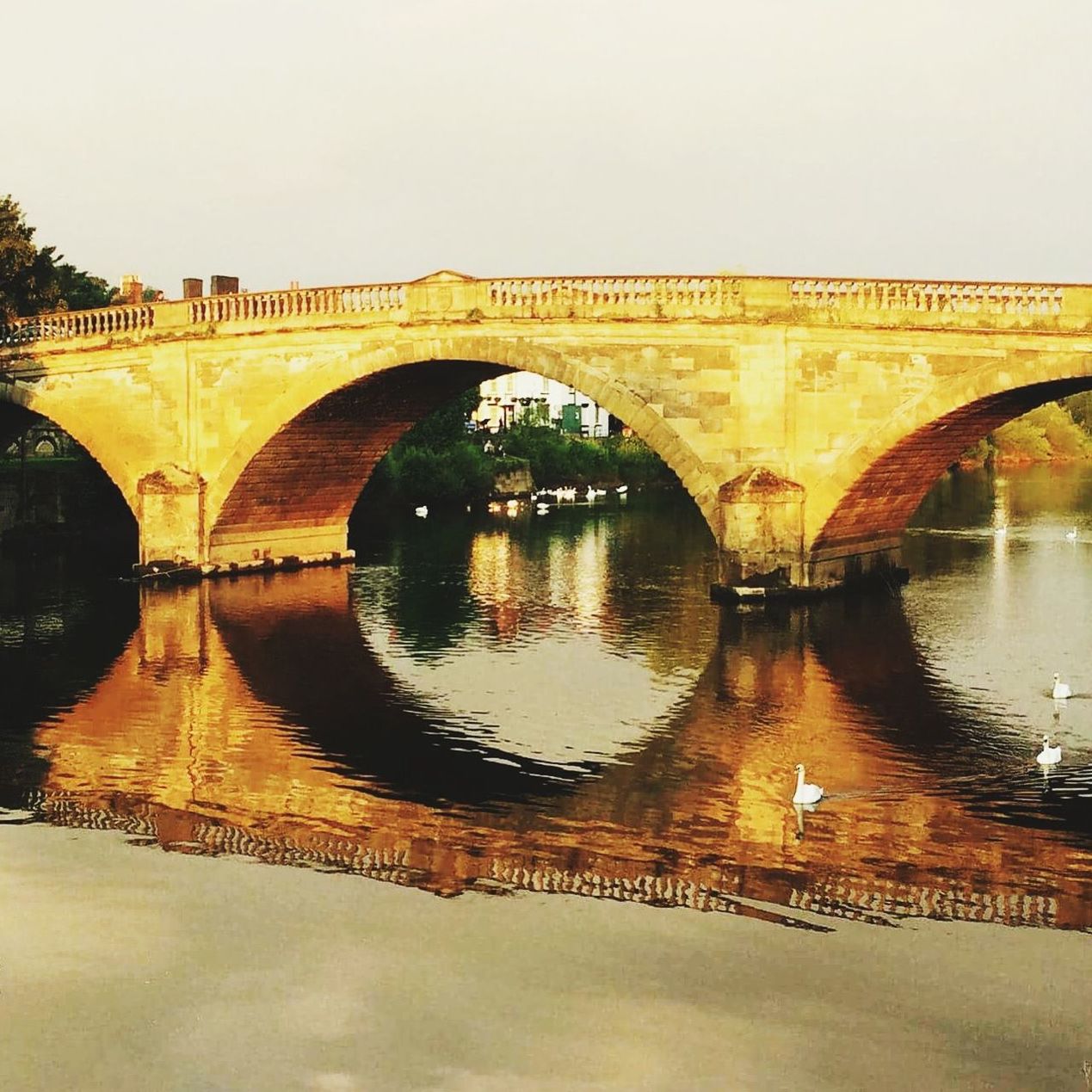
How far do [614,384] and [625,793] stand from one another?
16.9 meters

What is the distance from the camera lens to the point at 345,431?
41.6 metres

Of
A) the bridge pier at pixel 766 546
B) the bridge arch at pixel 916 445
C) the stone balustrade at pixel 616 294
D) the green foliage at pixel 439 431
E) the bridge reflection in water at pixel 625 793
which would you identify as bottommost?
the bridge reflection in water at pixel 625 793

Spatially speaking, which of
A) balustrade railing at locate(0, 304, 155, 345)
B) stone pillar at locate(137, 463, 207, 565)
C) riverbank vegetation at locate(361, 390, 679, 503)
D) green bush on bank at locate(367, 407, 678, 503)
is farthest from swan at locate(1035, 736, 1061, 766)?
green bush on bank at locate(367, 407, 678, 503)

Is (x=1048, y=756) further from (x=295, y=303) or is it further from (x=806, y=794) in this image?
(x=295, y=303)

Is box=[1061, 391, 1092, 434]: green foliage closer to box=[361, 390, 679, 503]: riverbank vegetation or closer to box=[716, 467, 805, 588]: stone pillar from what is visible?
box=[361, 390, 679, 503]: riverbank vegetation

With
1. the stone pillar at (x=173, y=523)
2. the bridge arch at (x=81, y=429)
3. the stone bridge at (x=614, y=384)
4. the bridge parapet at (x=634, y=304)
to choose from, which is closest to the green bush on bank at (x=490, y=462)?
the bridge arch at (x=81, y=429)

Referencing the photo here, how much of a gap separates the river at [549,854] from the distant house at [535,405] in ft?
259

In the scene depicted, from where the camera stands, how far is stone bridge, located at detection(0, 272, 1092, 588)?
3173cm

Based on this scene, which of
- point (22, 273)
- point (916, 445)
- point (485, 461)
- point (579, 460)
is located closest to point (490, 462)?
point (485, 461)

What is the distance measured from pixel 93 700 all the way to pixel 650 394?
14.1m

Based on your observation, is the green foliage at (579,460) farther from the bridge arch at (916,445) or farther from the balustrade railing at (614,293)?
the bridge arch at (916,445)

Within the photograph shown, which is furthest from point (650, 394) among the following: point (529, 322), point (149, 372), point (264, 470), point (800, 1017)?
point (800, 1017)

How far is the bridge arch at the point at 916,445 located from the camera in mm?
30578

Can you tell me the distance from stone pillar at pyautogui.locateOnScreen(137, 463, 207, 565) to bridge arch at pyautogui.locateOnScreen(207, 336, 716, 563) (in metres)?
0.39
